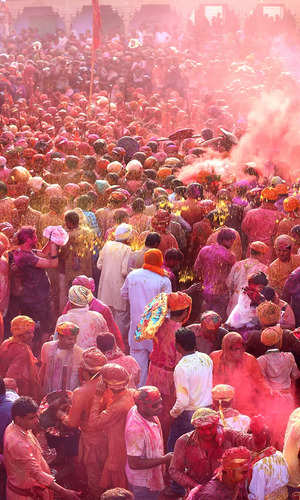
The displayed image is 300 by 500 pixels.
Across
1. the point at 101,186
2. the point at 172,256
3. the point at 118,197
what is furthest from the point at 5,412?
the point at 101,186

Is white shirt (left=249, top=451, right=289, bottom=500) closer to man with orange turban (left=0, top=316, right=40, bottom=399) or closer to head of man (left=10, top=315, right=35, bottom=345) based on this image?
man with orange turban (left=0, top=316, right=40, bottom=399)

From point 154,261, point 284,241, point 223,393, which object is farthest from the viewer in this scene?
point 284,241

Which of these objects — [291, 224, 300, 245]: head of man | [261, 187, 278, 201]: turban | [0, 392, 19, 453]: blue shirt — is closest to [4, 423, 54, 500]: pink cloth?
[0, 392, 19, 453]: blue shirt

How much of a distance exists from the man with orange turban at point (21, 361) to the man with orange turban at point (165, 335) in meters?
0.80

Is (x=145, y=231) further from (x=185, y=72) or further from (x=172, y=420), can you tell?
(x=185, y=72)

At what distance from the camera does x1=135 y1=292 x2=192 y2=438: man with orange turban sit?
5.41 meters

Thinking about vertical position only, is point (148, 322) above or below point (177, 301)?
below

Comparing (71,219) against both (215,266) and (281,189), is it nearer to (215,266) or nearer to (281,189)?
(215,266)

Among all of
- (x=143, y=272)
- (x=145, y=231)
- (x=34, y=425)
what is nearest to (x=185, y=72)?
(x=145, y=231)

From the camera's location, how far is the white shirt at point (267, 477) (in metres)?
4.07

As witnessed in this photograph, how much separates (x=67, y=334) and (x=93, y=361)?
0.47m

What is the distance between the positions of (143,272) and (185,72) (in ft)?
53.1

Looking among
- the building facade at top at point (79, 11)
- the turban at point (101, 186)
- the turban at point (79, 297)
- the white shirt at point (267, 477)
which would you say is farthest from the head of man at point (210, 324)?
the building facade at top at point (79, 11)

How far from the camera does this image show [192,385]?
16.0 feet
